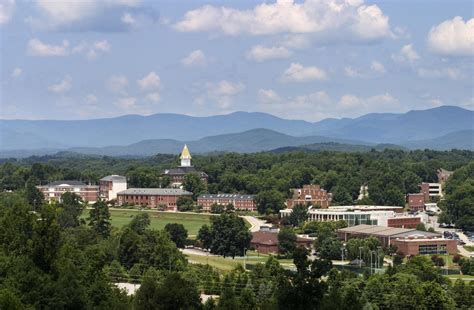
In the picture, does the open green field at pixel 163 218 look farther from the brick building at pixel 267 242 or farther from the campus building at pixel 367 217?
the brick building at pixel 267 242

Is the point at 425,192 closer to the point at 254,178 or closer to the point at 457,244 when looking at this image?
the point at 254,178

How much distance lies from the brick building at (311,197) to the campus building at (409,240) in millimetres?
19082

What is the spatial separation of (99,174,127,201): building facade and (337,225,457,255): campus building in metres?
34.9

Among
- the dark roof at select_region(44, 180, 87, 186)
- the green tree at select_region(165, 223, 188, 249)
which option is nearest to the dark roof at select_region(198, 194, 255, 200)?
the dark roof at select_region(44, 180, 87, 186)

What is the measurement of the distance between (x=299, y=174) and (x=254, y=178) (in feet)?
14.1

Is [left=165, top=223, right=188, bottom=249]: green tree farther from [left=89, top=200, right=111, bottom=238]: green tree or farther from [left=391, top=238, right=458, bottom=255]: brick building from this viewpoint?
[left=391, top=238, right=458, bottom=255]: brick building

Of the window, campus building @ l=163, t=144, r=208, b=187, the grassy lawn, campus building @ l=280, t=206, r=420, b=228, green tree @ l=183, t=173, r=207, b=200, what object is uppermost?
campus building @ l=163, t=144, r=208, b=187

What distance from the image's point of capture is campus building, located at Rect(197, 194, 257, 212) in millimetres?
85000

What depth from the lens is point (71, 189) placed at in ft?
307

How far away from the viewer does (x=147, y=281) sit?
→ 106 ft

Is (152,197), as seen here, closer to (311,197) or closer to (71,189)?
(71,189)

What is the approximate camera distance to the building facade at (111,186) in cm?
9475

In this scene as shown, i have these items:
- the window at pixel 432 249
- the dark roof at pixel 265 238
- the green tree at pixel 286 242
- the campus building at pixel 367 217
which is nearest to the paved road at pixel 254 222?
the campus building at pixel 367 217

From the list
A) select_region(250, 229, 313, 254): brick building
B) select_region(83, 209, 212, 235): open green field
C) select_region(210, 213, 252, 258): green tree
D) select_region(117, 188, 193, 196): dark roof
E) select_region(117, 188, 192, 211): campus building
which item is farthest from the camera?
select_region(117, 188, 193, 196): dark roof
